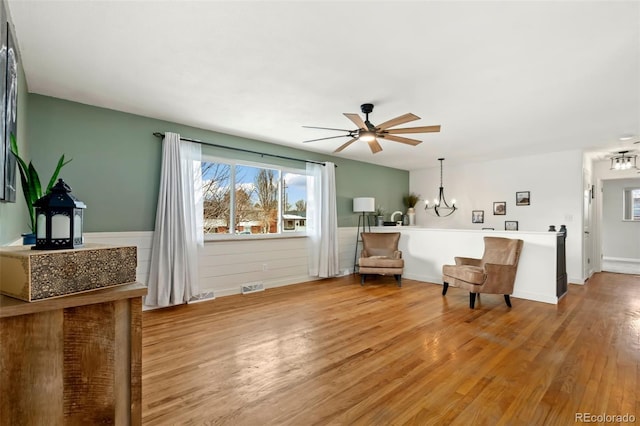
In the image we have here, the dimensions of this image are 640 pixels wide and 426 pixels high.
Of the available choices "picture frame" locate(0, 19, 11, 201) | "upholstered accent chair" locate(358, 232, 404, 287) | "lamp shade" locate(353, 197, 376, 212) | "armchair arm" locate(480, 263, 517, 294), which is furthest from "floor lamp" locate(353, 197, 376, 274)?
"picture frame" locate(0, 19, 11, 201)

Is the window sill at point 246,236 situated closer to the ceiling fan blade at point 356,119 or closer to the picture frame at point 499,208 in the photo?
the ceiling fan blade at point 356,119

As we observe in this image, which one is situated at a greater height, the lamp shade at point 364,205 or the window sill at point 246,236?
the lamp shade at point 364,205

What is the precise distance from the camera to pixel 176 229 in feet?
13.6

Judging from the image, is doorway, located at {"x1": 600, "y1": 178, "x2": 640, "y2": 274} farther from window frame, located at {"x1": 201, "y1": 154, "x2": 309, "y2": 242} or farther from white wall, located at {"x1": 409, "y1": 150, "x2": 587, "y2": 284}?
window frame, located at {"x1": 201, "y1": 154, "x2": 309, "y2": 242}

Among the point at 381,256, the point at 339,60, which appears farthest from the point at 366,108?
the point at 381,256

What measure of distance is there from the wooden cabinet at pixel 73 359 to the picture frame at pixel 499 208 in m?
7.29

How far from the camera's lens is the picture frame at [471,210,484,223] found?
7.07m

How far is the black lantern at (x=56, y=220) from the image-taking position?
991 mm

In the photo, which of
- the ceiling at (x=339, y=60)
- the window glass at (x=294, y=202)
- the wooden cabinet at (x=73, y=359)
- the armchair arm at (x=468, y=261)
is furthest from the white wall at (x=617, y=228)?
the wooden cabinet at (x=73, y=359)

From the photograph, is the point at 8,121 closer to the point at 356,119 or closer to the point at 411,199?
the point at 356,119

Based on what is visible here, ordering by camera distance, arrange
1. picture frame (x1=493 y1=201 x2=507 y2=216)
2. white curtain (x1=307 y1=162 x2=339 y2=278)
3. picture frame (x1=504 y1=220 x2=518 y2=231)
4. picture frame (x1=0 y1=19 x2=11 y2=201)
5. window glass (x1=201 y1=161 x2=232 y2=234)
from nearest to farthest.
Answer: picture frame (x1=0 y1=19 x2=11 y2=201), window glass (x1=201 y1=161 x2=232 y2=234), white curtain (x1=307 y1=162 x2=339 y2=278), picture frame (x1=504 y1=220 x2=518 y2=231), picture frame (x1=493 y1=201 x2=507 y2=216)

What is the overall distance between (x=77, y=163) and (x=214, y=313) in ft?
7.68

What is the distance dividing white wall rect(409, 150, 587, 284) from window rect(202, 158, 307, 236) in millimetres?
3763

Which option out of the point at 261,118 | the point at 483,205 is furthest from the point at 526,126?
the point at 261,118
